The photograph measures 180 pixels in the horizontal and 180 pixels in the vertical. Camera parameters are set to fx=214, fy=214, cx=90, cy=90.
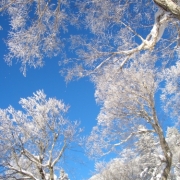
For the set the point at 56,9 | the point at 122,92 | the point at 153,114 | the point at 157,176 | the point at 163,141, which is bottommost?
the point at 157,176

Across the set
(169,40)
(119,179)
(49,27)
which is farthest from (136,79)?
(119,179)

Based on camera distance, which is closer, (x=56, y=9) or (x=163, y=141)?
(x=56, y=9)

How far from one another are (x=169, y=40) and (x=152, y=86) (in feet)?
12.4

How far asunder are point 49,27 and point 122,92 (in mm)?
5925

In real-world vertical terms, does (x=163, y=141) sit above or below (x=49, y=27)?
below

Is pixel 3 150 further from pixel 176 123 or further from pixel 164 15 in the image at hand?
pixel 176 123

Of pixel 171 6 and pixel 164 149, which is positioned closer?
pixel 171 6

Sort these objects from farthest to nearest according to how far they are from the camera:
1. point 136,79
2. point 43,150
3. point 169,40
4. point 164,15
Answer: point 43,150 → point 136,79 → point 169,40 → point 164,15

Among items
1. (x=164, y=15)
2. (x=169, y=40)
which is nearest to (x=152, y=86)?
(x=169, y=40)

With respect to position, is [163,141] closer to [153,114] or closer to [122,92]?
[153,114]

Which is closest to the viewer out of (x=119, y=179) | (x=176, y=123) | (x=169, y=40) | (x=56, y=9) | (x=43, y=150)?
(x=56, y=9)

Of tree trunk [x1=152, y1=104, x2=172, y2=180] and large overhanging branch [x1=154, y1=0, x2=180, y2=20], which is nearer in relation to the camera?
large overhanging branch [x1=154, y1=0, x2=180, y2=20]

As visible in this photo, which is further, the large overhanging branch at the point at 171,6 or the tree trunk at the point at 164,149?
the tree trunk at the point at 164,149

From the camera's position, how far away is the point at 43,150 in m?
11.6
